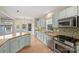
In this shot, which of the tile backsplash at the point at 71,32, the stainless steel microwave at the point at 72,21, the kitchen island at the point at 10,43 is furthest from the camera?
the tile backsplash at the point at 71,32

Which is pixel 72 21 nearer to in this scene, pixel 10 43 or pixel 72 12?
pixel 72 12

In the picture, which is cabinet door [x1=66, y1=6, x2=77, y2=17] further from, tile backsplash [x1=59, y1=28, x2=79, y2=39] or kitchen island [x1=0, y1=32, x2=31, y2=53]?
kitchen island [x1=0, y1=32, x2=31, y2=53]

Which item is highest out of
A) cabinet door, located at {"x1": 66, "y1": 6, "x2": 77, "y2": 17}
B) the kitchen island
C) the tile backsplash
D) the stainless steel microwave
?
cabinet door, located at {"x1": 66, "y1": 6, "x2": 77, "y2": 17}

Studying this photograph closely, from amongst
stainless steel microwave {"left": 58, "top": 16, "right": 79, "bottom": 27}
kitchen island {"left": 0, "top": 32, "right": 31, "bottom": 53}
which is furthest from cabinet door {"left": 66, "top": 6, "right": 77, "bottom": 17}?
kitchen island {"left": 0, "top": 32, "right": 31, "bottom": 53}

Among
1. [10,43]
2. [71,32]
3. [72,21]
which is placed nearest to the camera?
[72,21]

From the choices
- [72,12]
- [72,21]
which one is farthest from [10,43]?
[72,12]

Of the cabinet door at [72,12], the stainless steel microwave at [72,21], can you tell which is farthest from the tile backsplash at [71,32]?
the cabinet door at [72,12]

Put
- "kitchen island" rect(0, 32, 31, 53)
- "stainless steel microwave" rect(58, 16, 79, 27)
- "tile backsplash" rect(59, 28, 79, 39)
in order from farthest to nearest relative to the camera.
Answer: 1. "tile backsplash" rect(59, 28, 79, 39)
2. "stainless steel microwave" rect(58, 16, 79, 27)
3. "kitchen island" rect(0, 32, 31, 53)

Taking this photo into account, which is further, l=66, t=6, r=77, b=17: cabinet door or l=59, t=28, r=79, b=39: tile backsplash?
l=59, t=28, r=79, b=39: tile backsplash

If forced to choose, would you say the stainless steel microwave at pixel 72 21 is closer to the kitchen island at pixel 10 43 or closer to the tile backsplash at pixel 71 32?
the tile backsplash at pixel 71 32

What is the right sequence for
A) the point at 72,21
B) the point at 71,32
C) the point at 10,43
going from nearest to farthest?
the point at 72,21 → the point at 10,43 → the point at 71,32

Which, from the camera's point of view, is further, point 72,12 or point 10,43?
point 10,43
